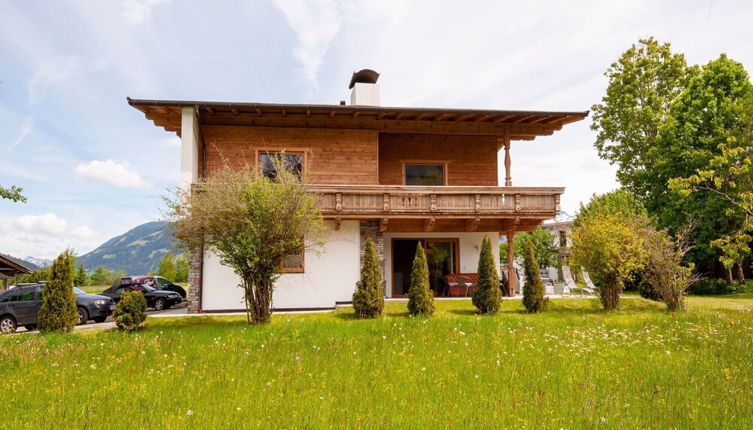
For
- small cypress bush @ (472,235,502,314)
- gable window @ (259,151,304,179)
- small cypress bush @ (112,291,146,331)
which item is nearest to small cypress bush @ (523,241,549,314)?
small cypress bush @ (472,235,502,314)

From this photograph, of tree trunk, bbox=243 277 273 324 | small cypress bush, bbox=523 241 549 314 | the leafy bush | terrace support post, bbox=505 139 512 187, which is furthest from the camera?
the leafy bush

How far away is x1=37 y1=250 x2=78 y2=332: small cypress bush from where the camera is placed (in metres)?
11.3

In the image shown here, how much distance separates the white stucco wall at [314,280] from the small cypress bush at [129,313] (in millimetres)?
2940

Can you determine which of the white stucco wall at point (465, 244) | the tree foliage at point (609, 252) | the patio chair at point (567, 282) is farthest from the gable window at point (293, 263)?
the patio chair at point (567, 282)

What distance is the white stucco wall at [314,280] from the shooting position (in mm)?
15125

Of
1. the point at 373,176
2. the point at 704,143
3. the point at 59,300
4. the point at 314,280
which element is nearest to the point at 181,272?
the point at 314,280

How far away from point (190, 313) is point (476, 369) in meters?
11.2

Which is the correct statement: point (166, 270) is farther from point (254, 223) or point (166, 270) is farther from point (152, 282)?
point (254, 223)

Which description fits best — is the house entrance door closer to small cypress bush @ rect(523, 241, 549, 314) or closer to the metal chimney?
small cypress bush @ rect(523, 241, 549, 314)

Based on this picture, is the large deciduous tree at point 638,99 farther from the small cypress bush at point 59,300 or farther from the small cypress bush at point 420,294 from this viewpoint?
the small cypress bush at point 59,300

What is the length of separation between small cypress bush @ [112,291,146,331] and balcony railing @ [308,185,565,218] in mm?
6830

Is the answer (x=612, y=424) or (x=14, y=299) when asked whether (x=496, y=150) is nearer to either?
(x=612, y=424)

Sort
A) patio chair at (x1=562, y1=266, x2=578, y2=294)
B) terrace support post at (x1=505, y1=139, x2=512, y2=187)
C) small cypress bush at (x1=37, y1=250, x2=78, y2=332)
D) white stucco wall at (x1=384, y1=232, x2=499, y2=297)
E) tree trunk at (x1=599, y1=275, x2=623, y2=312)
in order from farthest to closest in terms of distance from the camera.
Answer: patio chair at (x1=562, y1=266, x2=578, y2=294) → white stucco wall at (x1=384, y1=232, x2=499, y2=297) → terrace support post at (x1=505, y1=139, x2=512, y2=187) → tree trunk at (x1=599, y1=275, x2=623, y2=312) → small cypress bush at (x1=37, y1=250, x2=78, y2=332)

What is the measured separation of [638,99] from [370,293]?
26562 millimetres
